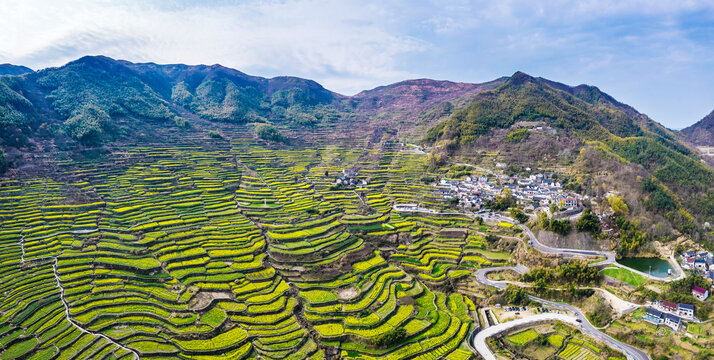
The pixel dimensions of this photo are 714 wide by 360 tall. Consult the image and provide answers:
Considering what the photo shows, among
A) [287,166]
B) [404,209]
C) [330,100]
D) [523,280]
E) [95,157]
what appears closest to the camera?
[523,280]

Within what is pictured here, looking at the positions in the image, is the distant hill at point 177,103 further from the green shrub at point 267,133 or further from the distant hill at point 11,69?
the distant hill at point 11,69

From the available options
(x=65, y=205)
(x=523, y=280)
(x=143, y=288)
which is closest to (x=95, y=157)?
(x=65, y=205)

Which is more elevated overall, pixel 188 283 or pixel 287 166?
pixel 287 166

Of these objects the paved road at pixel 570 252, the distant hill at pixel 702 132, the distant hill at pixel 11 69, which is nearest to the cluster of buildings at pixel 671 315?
the paved road at pixel 570 252

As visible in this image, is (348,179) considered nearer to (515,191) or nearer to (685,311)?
(515,191)

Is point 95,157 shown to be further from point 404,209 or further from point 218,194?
point 404,209
